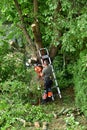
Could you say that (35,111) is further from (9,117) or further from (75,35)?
(75,35)

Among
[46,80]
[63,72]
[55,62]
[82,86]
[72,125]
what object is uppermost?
[55,62]

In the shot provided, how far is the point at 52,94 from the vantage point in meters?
11.7

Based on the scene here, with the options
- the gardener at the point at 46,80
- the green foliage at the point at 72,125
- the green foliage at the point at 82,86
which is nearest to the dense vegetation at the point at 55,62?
the green foliage at the point at 82,86

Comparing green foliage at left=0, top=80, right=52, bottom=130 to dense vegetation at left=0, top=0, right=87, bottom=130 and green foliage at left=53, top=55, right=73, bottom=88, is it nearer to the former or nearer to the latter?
dense vegetation at left=0, top=0, right=87, bottom=130

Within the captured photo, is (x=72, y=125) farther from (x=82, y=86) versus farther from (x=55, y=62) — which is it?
(x=55, y=62)

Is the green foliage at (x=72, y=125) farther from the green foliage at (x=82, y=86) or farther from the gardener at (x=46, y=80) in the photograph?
the gardener at (x=46, y=80)

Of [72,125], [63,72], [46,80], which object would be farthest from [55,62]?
[72,125]

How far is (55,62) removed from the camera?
1399 cm

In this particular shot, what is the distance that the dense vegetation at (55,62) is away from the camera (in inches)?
340

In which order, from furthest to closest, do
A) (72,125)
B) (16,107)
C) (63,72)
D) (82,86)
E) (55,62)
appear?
(55,62)
(63,72)
(16,107)
(82,86)
(72,125)

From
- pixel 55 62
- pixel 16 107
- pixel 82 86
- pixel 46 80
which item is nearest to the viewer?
pixel 82 86

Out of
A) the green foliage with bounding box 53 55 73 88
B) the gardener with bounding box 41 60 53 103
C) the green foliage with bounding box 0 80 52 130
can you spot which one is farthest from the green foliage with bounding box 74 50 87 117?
the green foliage with bounding box 53 55 73 88

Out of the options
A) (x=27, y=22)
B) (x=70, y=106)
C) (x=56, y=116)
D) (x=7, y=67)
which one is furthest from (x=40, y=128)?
(x=27, y=22)

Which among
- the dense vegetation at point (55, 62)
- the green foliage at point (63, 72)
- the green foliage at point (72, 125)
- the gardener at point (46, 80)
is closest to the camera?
the green foliage at point (72, 125)
